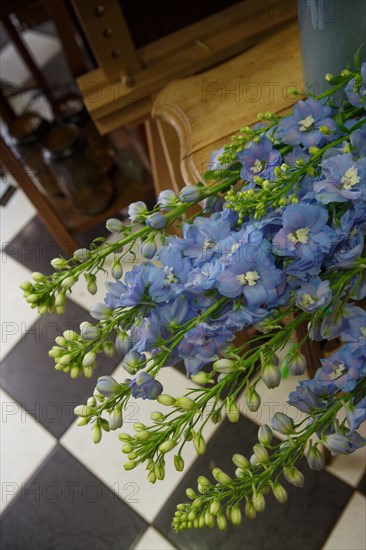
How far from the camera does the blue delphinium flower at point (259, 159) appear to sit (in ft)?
2.21

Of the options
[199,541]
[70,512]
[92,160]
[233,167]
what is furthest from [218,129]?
[70,512]

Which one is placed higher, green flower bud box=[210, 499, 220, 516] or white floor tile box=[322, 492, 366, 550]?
green flower bud box=[210, 499, 220, 516]

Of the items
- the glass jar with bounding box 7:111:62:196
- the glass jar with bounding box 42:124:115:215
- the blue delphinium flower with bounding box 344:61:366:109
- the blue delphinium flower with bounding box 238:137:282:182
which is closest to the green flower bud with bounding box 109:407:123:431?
the blue delphinium flower with bounding box 238:137:282:182

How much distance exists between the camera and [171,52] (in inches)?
48.3

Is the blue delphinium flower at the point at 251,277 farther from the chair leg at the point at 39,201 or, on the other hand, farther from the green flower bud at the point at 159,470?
the chair leg at the point at 39,201

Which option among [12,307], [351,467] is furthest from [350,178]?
[12,307]

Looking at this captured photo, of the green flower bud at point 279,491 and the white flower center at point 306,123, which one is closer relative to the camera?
the green flower bud at point 279,491

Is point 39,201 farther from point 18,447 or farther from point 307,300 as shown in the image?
point 307,300

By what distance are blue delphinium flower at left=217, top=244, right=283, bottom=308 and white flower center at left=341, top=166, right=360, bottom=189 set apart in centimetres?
11

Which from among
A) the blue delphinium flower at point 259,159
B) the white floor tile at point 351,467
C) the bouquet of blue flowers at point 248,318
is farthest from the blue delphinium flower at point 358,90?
the white floor tile at point 351,467

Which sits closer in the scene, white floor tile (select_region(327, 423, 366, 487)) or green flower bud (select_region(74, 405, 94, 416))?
green flower bud (select_region(74, 405, 94, 416))

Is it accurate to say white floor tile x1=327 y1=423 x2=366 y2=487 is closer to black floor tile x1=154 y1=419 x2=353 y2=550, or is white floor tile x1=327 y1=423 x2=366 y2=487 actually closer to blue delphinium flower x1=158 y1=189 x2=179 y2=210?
black floor tile x1=154 y1=419 x2=353 y2=550

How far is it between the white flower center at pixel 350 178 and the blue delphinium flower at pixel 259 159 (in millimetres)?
123

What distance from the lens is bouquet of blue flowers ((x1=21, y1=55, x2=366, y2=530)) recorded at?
0.56 metres
